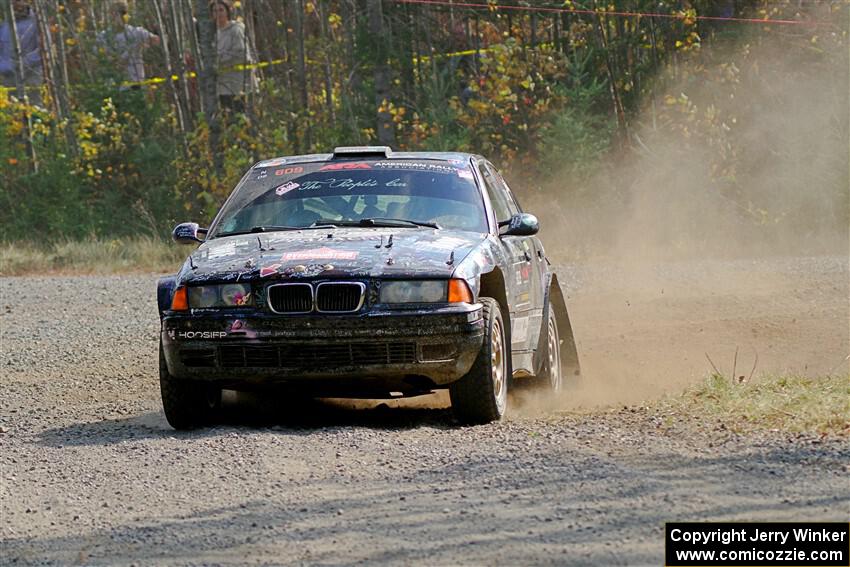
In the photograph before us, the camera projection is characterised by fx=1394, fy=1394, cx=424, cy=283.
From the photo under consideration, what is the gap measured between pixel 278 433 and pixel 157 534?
1956mm

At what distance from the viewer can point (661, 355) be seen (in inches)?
498

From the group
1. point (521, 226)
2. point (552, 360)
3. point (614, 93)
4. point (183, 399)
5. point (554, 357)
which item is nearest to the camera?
point (183, 399)

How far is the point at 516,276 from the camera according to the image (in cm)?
869

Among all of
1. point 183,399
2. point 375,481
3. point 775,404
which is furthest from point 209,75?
point 375,481

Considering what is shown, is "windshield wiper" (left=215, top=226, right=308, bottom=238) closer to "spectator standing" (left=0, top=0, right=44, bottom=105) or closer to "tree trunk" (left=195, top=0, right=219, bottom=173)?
"tree trunk" (left=195, top=0, right=219, bottom=173)

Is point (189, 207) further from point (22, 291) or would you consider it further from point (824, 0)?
point (824, 0)

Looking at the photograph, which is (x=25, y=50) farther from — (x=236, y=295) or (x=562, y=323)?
(x=236, y=295)

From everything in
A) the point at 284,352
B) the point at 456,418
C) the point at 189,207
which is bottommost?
the point at 189,207

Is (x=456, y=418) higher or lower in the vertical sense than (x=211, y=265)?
lower

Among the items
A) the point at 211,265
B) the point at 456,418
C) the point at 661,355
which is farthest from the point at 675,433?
the point at 661,355

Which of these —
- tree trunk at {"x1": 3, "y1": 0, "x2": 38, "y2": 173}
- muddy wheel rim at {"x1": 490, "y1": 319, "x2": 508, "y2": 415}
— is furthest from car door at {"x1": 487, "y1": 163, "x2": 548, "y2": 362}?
tree trunk at {"x1": 3, "y1": 0, "x2": 38, "y2": 173}

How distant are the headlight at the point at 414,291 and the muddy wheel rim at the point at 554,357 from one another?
249 centimetres

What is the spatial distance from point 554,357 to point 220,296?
3.22 meters

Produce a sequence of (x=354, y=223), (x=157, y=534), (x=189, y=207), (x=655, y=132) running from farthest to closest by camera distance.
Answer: (x=189, y=207) < (x=655, y=132) < (x=354, y=223) < (x=157, y=534)
